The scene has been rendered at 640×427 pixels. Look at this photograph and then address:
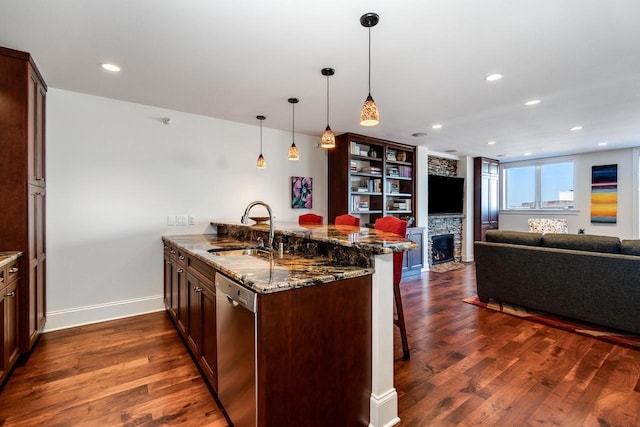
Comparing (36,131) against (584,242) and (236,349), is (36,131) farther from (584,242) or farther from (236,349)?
(584,242)

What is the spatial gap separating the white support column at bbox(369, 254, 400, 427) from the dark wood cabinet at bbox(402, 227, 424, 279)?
3648 millimetres

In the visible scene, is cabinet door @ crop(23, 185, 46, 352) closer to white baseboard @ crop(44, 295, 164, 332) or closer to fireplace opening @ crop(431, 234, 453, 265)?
white baseboard @ crop(44, 295, 164, 332)

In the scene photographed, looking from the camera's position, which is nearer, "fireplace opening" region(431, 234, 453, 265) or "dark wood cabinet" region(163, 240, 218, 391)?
"dark wood cabinet" region(163, 240, 218, 391)

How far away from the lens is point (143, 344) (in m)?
2.76

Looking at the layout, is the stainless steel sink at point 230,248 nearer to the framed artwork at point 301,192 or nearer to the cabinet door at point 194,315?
the cabinet door at point 194,315

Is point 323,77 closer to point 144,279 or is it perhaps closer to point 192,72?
point 192,72

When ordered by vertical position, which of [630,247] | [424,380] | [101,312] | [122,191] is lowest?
[424,380]

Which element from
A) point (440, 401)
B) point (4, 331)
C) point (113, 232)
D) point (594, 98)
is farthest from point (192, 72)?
point (594, 98)

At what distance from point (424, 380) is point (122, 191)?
11.6 feet

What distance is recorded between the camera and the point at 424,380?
2.19 metres

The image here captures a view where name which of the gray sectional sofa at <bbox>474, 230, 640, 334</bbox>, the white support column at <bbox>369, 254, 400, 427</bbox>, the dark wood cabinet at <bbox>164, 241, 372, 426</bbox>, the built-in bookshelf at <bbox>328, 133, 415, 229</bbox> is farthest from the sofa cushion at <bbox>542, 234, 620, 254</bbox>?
the dark wood cabinet at <bbox>164, 241, 372, 426</bbox>

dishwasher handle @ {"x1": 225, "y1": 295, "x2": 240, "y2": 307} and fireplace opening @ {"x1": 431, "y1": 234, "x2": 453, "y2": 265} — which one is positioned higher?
dishwasher handle @ {"x1": 225, "y1": 295, "x2": 240, "y2": 307}

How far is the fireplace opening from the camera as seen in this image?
644cm

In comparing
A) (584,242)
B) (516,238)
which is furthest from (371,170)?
(584,242)
